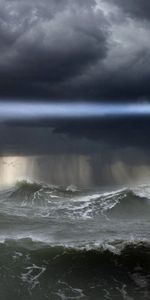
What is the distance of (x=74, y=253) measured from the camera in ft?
93.1

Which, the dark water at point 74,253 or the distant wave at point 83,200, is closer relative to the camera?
the dark water at point 74,253

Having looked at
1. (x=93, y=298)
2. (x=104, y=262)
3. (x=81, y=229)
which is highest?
(x=81, y=229)

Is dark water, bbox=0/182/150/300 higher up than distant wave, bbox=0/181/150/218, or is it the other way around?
distant wave, bbox=0/181/150/218

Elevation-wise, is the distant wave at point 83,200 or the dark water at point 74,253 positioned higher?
the distant wave at point 83,200

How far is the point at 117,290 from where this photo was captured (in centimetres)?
2269

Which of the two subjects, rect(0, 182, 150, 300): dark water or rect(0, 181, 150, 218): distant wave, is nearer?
rect(0, 182, 150, 300): dark water

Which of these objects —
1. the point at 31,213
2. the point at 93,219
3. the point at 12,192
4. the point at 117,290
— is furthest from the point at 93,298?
the point at 12,192

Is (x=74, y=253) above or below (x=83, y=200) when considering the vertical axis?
below

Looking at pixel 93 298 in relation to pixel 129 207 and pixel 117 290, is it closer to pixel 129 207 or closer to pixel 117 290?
pixel 117 290

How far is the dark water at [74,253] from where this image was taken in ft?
75.3

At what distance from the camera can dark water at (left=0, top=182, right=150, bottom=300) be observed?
75.3 ft

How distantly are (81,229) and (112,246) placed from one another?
5.97m

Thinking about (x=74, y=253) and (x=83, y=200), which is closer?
(x=74, y=253)

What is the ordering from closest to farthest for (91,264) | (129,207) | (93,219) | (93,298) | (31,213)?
1. (93,298)
2. (91,264)
3. (93,219)
4. (31,213)
5. (129,207)
